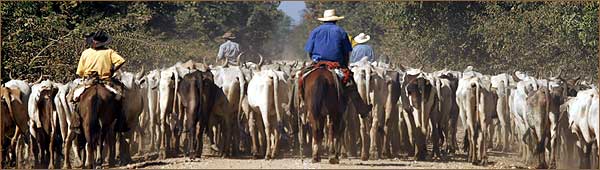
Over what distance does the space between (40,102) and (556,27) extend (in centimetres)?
1159

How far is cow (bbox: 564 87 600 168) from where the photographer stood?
15281 millimetres

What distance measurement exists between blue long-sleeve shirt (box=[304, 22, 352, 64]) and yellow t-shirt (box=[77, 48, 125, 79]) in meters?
2.75

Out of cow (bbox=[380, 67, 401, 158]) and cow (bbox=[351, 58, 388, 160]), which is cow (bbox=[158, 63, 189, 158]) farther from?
cow (bbox=[380, 67, 401, 158])

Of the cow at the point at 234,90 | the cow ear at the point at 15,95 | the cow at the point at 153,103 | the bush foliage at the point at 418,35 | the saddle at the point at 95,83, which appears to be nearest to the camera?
the saddle at the point at 95,83

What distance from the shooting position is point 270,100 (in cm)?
1686

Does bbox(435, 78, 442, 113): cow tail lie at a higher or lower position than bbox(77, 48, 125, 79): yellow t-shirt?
lower

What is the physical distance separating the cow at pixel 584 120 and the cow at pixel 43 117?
24.9ft

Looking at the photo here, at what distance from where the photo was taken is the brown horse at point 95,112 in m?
14.6

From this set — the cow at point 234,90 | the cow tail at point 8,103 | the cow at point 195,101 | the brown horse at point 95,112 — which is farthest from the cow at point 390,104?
the cow tail at point 8,103

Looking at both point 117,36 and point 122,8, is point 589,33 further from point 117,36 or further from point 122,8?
point 122,8

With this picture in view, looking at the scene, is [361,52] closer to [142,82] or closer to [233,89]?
[233,89]

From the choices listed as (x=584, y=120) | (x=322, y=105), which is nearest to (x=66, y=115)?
(x=322, y=105)

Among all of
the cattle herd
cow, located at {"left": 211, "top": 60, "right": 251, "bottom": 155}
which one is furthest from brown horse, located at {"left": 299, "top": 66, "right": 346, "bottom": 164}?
cow, located at {"left": 211, "top": 60, "right": 251, "bottom": 155}

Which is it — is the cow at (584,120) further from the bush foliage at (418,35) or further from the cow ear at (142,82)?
the cow ear at (142,82)
